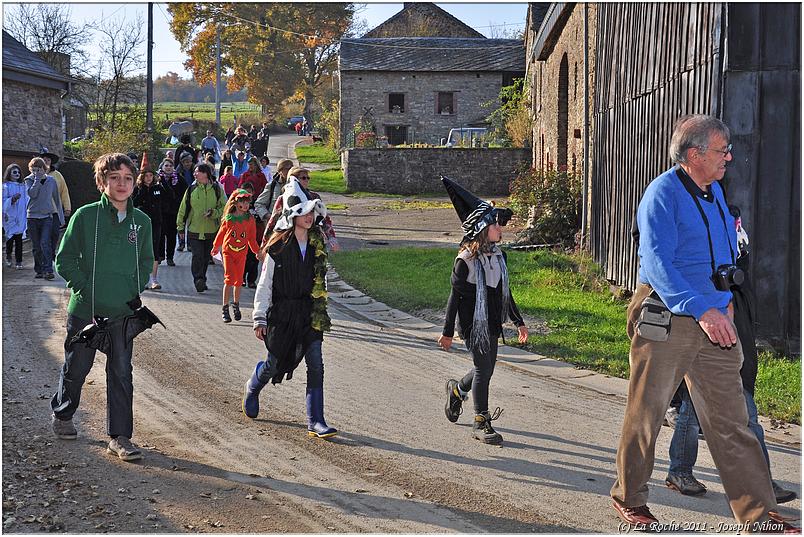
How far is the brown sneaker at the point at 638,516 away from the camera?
494 cm

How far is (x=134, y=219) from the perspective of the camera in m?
6.63

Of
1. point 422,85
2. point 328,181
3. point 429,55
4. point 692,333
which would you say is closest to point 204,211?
point 692,333

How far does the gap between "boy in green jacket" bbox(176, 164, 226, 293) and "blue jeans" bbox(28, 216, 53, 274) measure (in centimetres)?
255

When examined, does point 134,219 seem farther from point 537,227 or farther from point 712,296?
point 537,227

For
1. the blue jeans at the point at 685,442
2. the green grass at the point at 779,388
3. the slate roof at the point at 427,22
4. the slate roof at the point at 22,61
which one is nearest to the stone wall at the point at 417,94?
the slate roof at the point at 427,22

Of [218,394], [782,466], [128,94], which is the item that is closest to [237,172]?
[218,394]

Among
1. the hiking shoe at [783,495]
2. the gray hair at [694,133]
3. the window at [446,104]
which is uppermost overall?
the window at [446,104]

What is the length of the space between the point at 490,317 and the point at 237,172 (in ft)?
41.2

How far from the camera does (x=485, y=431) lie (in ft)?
22.1

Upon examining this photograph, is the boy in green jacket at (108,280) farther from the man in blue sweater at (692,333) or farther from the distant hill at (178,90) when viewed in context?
the distant hill at (178,90)

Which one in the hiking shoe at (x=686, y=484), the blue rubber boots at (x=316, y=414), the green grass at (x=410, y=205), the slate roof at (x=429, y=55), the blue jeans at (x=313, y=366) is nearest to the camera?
the hiking shoe at (x=686, y=484)

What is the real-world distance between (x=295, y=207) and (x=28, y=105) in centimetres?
2485

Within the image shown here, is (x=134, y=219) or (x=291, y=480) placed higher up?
(x=134, y=219)

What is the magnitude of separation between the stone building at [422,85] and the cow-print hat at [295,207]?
40237 millimetres
